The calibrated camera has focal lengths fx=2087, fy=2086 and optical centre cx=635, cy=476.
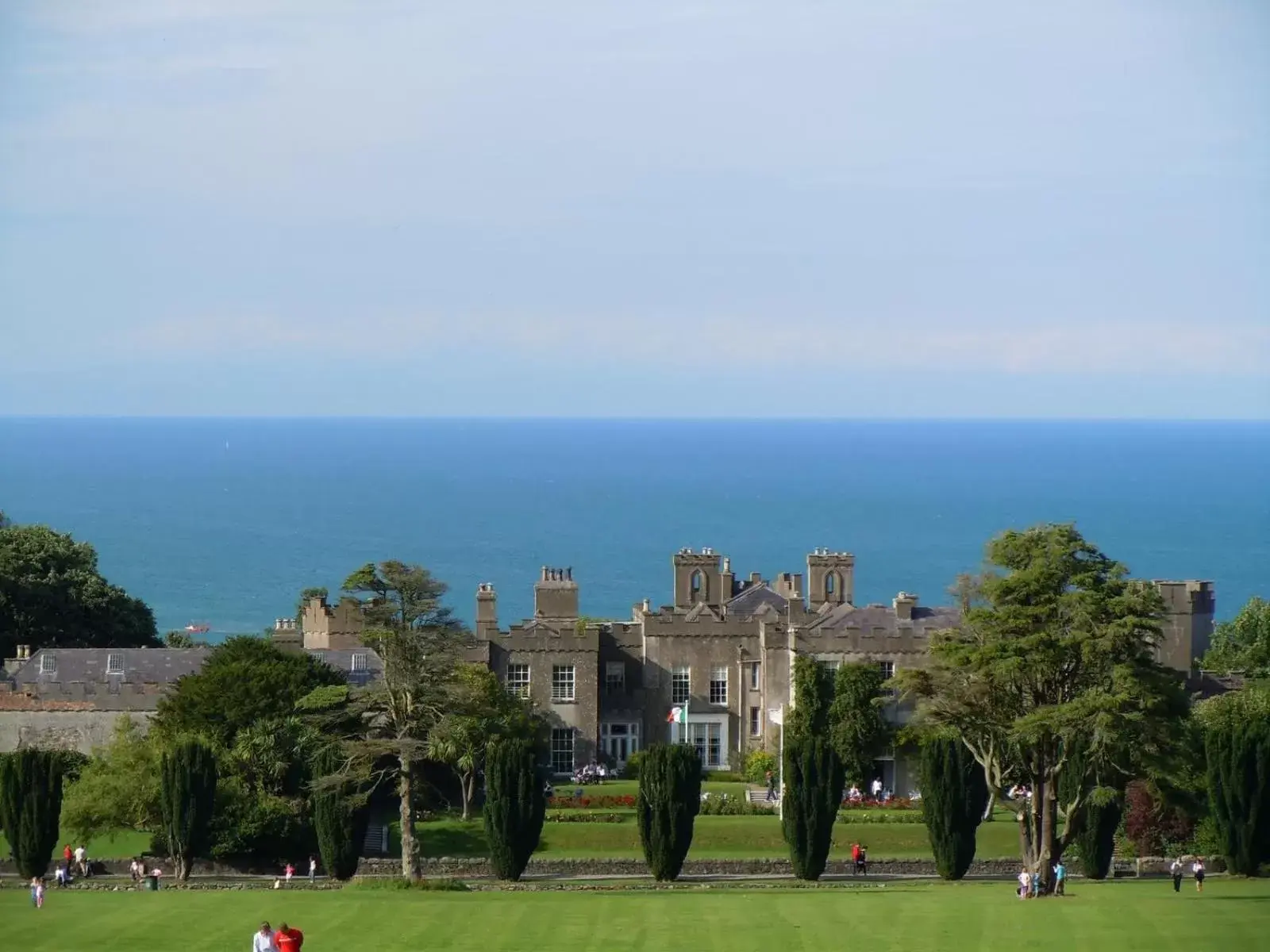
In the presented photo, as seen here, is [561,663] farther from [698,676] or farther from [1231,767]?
[1231,767]

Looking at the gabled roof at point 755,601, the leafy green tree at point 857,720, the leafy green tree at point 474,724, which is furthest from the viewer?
the gabled roof at point 755,601

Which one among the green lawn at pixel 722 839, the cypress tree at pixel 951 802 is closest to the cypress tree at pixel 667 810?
the green lawn at pixel 722 839

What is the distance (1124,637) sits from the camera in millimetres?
44406

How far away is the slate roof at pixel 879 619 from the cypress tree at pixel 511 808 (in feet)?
53.9

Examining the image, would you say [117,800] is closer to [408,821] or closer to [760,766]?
[408,821]

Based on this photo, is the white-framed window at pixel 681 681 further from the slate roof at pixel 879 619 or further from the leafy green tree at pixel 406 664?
the leafy green tree at pixel 406 664

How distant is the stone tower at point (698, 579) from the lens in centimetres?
7369

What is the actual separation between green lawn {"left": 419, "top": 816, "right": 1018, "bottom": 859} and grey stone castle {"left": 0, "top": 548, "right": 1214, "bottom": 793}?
19.9 feet

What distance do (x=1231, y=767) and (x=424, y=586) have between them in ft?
64.7

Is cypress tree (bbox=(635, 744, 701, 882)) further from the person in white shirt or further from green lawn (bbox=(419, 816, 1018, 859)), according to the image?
the person in white shirt

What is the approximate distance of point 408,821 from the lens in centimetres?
A: 4778

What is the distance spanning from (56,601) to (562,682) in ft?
69.7

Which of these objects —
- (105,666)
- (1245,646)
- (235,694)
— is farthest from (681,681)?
(1245,646)

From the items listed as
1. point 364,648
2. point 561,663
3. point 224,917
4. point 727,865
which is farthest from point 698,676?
point 224,917
